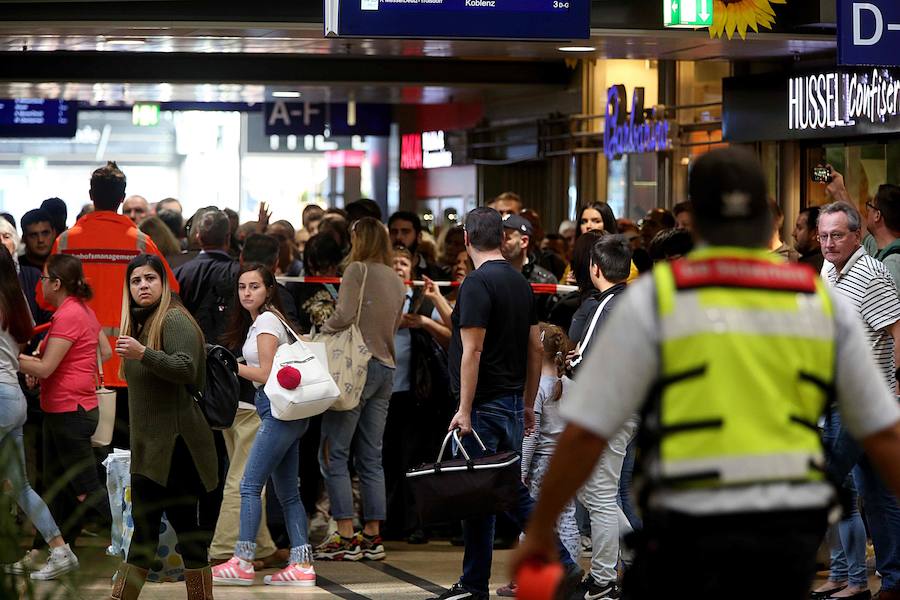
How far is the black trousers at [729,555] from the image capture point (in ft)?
10.3

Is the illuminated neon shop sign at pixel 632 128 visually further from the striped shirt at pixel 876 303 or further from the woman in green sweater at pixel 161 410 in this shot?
the woman in green sweater at pixel 161 410

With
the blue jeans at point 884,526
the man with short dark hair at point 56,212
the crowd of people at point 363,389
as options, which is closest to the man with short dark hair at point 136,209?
the man with short dark hair at point 56,212

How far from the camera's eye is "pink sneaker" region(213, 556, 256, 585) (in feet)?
25.7

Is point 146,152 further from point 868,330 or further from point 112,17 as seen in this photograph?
point 868,330

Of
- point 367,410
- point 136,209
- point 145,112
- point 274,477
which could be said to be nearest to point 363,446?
point 367,410

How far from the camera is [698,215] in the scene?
3.31 m

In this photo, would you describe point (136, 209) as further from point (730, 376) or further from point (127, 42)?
point (730, 376)

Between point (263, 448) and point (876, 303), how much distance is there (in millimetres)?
3077

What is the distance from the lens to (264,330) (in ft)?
24.5

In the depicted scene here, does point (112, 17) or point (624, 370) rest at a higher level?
point (112, 17)

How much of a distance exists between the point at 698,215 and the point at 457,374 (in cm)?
397

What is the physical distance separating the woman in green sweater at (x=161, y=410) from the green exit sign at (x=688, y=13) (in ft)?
14.6

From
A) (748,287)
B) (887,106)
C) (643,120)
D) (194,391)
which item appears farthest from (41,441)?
(643,120)

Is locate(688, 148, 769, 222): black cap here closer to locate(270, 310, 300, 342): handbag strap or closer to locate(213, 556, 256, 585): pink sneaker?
locate(270, 310, 300, 342): handbag strap
